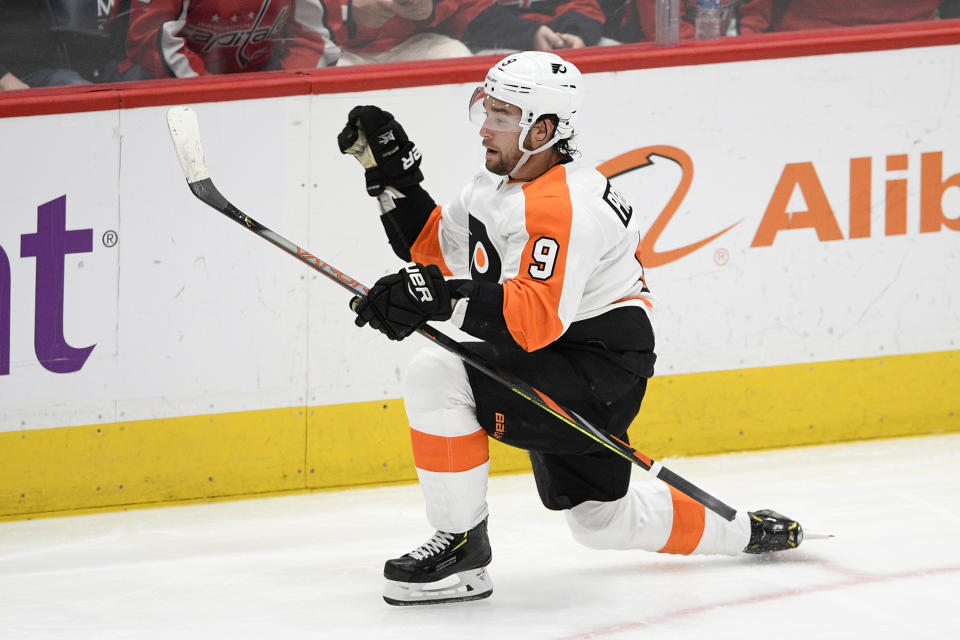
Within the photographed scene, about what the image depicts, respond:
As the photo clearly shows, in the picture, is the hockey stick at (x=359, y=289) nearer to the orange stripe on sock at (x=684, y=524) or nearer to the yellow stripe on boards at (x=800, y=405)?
the orange stripe on sock at (x=684, y=524)

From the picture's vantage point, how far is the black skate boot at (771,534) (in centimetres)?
309

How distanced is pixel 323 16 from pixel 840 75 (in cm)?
147

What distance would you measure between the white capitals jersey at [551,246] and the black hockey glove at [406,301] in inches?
4.9

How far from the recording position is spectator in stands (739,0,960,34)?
405 centimetres

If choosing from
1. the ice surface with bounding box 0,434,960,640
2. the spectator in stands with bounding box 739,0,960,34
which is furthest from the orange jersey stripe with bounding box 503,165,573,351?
the spectator in stands with bounding box 739,0,960,34

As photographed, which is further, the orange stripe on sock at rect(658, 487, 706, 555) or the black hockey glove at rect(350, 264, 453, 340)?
the orange stripe on sock at rect(658, 487, 706, 555)

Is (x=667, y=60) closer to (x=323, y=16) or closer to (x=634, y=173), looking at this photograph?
(x=634, y=173)

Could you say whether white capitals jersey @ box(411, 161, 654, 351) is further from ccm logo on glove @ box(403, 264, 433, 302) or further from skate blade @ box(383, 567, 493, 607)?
skate blade @ box(383, 567, 493, 607)

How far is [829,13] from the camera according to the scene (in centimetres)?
409

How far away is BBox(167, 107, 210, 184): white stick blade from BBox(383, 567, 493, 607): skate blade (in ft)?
3.04

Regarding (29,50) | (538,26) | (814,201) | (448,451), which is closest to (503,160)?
(448,451)

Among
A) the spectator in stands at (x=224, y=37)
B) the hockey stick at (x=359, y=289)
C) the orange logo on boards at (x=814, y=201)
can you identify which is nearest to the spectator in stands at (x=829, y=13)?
the orange logo on boards at (x=814, y=201)

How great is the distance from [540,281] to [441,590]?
71cm

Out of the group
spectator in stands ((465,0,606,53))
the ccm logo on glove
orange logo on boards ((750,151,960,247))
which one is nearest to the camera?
the ccm logo on glove
